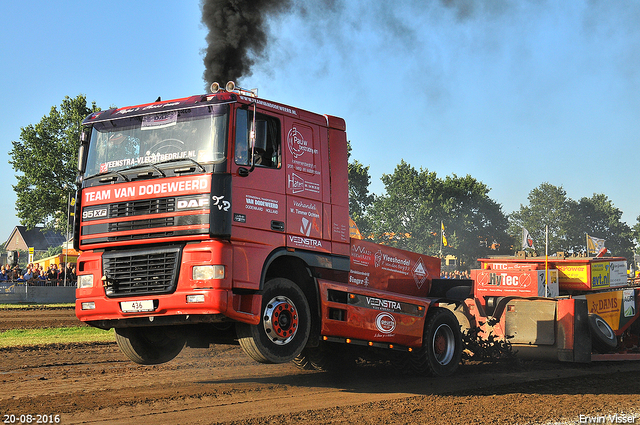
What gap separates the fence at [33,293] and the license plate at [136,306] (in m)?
23.6

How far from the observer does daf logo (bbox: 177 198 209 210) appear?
275 inches

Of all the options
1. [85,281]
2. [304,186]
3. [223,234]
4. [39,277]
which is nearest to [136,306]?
[85,281]

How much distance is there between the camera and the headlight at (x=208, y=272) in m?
6.89

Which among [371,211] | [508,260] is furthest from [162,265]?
[371,211]

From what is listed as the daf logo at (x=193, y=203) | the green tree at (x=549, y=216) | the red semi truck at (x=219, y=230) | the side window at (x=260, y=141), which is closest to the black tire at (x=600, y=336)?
the red semi truck at (x=219, y=230)

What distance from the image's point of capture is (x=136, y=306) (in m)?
7.30

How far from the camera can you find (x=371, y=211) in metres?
80.6

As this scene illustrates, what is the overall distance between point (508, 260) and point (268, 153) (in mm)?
7416

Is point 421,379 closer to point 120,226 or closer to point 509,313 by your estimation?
point 509,313

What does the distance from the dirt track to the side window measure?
2.91 m

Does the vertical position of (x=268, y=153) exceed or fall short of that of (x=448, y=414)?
it exceeds it

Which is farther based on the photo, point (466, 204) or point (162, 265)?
point (466, 204)

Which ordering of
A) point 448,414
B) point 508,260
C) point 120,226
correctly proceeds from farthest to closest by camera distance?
1. point 508,260
2. point 120,226
3. point 448,414

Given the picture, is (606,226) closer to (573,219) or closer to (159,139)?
(573,219)
